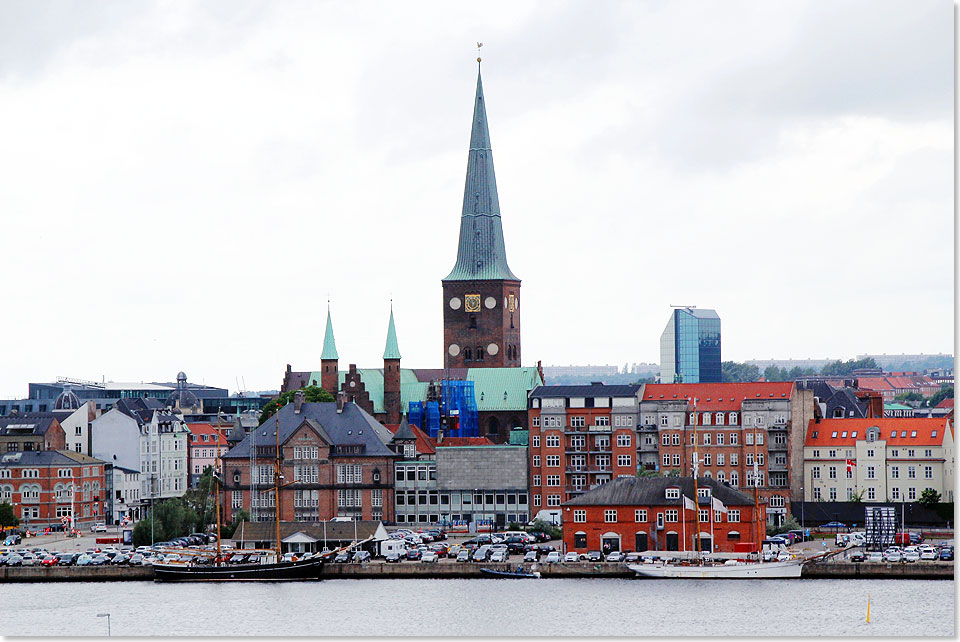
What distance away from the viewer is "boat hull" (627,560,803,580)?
282ft

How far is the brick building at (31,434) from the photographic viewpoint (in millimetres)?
126938

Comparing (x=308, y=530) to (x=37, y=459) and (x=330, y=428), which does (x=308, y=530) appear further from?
(x=37, y=459)

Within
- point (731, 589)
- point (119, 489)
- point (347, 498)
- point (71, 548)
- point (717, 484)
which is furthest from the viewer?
point (119, 489)

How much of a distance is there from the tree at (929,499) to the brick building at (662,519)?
13.7 metres

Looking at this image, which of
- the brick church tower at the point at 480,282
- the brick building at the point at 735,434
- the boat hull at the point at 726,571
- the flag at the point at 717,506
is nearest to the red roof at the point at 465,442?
the brick building at the point at 735,434

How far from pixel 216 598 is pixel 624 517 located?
806 inches

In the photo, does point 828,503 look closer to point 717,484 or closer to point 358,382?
point 717,484

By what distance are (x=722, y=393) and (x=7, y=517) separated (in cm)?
3977

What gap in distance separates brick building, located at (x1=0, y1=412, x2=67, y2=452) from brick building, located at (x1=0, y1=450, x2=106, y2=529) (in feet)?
9.13

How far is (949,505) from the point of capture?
104750 millimetres

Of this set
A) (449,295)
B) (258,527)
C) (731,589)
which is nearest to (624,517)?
(731,589)

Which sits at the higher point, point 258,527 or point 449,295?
point 449,295

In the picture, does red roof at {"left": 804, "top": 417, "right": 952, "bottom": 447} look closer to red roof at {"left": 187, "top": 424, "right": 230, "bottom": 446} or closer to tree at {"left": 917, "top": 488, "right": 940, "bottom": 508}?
tree at {"left": 917, "top": 488, "right": 940, "bottom": 508}

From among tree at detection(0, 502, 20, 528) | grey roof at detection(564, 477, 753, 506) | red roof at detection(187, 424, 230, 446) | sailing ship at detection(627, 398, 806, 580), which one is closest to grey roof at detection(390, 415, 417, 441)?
grey roof at detection(564, 477, 753, 506)
